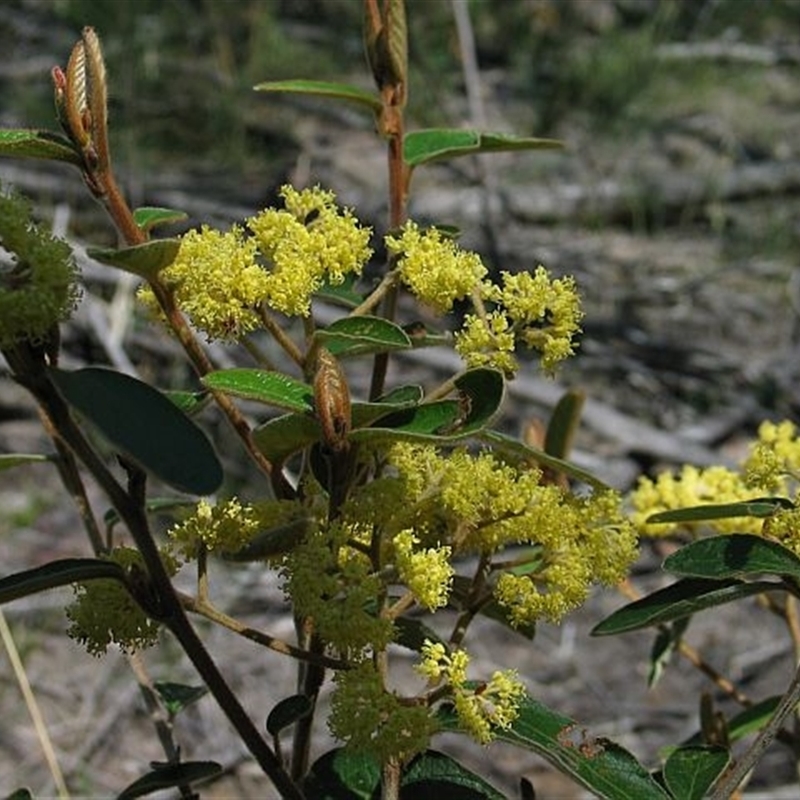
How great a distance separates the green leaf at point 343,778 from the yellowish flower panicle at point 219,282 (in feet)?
1.04

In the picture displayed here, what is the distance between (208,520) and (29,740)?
166 centimetres

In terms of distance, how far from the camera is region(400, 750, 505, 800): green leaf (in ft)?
3.02

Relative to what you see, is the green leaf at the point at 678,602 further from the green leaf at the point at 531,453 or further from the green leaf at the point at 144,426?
the green leaf at the point at 144,426

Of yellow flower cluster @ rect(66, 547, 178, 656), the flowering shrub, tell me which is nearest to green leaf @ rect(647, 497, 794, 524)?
the flowering shrub

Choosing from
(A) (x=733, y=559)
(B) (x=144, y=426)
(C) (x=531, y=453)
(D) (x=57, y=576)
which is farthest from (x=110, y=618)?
(A) (x=733, y=559)

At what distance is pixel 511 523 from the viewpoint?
2.84 ft

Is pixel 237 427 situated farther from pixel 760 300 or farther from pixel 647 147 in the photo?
pixel 647 147

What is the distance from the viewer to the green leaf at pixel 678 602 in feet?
2.97

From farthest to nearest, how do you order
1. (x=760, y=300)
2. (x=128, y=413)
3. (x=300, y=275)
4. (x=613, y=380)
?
(x=760, y=300), (x=613, y=380), (x=300, y=275), (x=128, y=413)

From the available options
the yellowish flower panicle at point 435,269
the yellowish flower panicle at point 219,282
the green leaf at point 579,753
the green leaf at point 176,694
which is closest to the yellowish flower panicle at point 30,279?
the yellowish flower panicle at point 219,282

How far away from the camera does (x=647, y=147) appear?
15.0 ft

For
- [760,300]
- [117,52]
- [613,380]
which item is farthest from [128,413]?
[117,52]

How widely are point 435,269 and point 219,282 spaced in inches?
5.4

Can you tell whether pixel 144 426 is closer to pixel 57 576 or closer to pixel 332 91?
pixel 57 576
